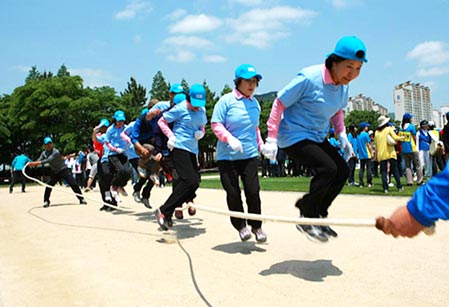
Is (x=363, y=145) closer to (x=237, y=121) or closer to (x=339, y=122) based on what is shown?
(x=339, y=122)

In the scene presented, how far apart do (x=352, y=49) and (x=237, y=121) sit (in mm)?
1850

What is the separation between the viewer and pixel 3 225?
835 centimetres

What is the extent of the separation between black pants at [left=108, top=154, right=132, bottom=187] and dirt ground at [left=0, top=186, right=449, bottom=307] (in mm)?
2484

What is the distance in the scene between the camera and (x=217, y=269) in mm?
4207

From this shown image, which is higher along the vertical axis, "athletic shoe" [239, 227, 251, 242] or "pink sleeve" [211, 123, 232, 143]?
"pink sleeve" [211, 123, 232, 143]

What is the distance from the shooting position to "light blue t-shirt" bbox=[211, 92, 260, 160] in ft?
17.0

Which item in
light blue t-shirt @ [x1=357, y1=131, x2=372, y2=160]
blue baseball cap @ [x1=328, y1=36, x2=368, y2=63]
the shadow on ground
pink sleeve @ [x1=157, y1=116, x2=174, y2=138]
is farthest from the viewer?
light blue t-shirt @ [x1=357, y1=131, x2=372, y2=160]

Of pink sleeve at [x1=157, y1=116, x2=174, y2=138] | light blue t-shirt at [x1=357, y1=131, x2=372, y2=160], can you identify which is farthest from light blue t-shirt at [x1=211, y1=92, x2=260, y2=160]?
light blue t-shirt at [x1=357, y1=131, x2=372, y2=160]

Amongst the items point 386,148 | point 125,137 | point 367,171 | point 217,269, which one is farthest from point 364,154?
point 217,269

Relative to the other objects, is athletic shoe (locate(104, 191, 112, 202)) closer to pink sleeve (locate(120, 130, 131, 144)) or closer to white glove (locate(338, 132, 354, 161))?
pink sleeve (locate(120, 130, 131, 144))

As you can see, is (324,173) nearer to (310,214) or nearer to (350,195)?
(310,214)

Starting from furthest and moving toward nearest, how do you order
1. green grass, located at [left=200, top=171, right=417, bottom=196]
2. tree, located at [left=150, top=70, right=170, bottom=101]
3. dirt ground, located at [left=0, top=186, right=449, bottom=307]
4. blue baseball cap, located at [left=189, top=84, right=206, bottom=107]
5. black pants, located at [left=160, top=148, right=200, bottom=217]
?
tree, located at [left=150, top=70, right=170, bottom=101] < green grass, located at [left=200, top=171, right=417, bottom=196] < blue baseball cap, located at [left=189, top=84, right=206, bottom=107] < black pants, located at [left=160, top=148, right=200, bottom=217] < dirt ground, located at [left=0, top=186, right=449, bottom=307]

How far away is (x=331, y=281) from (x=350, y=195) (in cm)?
721

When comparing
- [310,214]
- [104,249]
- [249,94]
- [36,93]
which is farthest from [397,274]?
[36,93]
